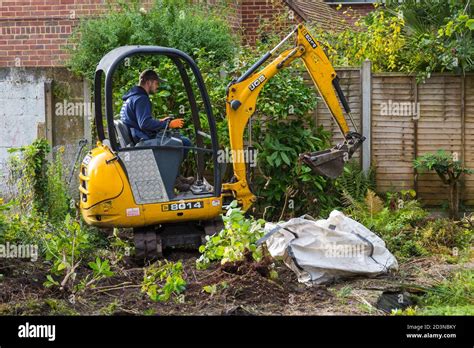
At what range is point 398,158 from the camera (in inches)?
558

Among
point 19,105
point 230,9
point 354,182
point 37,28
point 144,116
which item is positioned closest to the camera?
point 144,116

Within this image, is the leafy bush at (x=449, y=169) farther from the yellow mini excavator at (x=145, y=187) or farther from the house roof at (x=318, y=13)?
the house roof at (x=318, y=13)

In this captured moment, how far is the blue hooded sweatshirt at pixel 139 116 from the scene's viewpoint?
10.7m

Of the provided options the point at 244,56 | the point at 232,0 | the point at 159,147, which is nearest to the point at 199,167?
the point at 159,147

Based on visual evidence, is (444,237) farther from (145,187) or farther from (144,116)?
(144,116)

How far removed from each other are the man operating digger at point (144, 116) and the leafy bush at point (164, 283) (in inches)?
80.2

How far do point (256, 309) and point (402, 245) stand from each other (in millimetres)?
3352

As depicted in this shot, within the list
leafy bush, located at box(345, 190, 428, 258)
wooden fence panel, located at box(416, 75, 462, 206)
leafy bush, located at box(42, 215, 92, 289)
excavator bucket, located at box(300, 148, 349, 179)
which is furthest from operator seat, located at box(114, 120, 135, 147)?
wooden fence panel, located at box(416, 75, 462, 206)

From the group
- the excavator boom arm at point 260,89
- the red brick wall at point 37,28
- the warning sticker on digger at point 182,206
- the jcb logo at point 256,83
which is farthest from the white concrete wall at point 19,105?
the warning sticker on digger at point 182,206

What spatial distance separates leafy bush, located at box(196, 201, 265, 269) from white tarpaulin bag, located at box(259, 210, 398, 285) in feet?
0.49

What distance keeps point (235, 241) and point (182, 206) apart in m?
1.69

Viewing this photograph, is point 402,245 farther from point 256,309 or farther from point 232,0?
point 232,0

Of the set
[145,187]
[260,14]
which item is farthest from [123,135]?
[260,14]

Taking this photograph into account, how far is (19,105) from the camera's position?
1453cm
